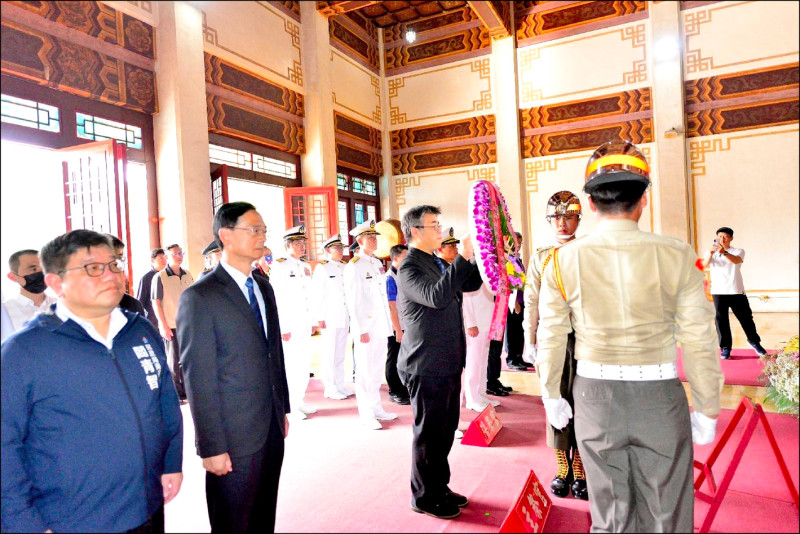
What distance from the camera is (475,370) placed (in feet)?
12.4

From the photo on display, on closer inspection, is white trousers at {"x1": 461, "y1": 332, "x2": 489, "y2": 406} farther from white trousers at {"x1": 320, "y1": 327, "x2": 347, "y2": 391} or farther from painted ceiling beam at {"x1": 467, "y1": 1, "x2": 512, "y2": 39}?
painted ceiling beam at {"x1": 467, "y1": 1, "x2": 512, "y2": 39}

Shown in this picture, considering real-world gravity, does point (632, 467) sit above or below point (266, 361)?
below

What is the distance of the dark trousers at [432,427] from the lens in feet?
6.61

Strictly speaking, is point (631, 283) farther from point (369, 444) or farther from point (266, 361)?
point (369, 444)

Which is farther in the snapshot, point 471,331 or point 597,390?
point 471,331

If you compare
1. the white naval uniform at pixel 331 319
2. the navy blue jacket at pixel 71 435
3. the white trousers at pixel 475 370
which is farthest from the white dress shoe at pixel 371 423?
the navy blue jacket at pixel 71 435

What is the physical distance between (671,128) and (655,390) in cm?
85

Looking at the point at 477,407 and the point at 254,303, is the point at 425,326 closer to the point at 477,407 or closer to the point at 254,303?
the point at 254,303

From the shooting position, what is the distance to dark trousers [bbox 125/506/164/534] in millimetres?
1171

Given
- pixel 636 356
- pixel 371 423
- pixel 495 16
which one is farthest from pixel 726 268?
pixel 371 423

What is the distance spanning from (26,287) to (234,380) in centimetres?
103

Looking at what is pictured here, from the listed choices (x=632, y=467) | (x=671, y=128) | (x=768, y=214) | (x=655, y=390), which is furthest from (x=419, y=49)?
(x=632, y=467)

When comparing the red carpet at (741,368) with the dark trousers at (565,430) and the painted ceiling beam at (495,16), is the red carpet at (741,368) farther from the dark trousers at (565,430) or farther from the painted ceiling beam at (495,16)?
the painted ceiling beam at (495,16)

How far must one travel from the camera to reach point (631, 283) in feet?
4.04
